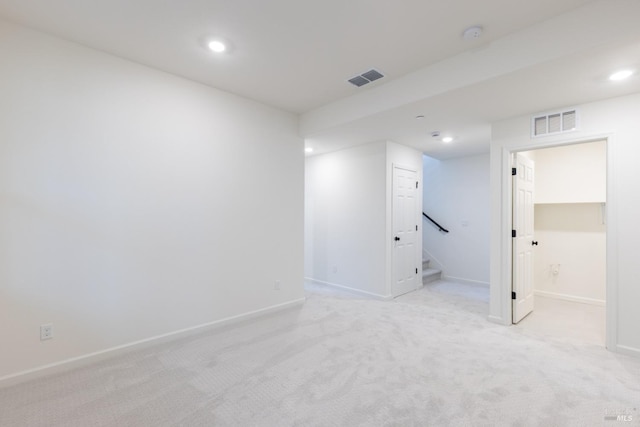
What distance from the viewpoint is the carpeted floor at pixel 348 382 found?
6.24 ft

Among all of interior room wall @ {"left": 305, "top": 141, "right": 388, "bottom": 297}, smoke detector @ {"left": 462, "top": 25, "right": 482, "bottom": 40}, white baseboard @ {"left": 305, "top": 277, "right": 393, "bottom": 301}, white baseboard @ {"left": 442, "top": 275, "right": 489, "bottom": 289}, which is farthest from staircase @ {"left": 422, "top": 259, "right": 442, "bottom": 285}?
smoke detector @ {"left": 462, "top": 25, "right": 482, "bottom": 40}

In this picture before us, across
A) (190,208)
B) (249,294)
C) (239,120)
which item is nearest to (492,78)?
(239,120)

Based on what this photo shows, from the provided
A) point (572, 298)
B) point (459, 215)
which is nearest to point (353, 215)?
point (459, 215)

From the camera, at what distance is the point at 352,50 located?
103 inches

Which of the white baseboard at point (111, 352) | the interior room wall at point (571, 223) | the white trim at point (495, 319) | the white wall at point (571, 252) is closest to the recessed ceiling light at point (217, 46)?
the white baseboard at point (111, 352)

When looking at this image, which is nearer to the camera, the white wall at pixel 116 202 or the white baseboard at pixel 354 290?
Result: the white wall at pixel 116 202

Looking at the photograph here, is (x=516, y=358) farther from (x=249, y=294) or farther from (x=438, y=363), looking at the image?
(x=249, y=294)

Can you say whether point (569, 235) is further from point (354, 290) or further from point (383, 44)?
point (383, 44)

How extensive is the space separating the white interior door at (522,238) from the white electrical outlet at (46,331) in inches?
184

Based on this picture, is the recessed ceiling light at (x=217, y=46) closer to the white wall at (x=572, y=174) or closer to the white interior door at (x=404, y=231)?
the white interior door at (x=404, y=231)

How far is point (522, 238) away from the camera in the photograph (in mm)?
3707

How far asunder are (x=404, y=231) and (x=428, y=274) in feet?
4.49

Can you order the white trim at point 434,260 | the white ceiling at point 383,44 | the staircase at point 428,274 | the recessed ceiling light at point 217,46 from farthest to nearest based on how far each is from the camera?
the white trim at point 434,260
the staircase at point 428,274
the recessed ceiling light at point 217,46
the white ceiling at point 383,44

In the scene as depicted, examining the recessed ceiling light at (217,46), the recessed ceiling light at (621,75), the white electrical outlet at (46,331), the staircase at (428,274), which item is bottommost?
the staircase at (428,274)
